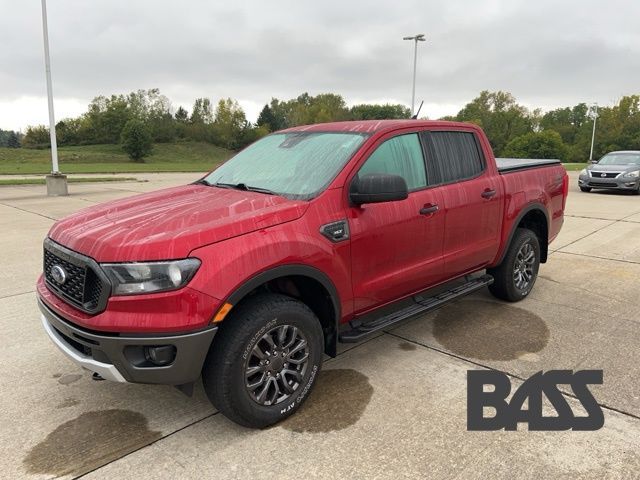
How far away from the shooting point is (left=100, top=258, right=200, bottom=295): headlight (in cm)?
247

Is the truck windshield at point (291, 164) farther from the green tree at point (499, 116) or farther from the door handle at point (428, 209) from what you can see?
the green tree at point (499, 116)

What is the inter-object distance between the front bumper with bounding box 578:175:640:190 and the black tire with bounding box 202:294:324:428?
53.3ft

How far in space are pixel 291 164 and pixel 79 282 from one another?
5.41ft

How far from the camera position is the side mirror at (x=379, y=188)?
3.05 m

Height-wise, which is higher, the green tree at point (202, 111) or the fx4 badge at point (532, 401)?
the green tree at point (202, 111)

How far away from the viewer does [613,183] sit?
631 inches

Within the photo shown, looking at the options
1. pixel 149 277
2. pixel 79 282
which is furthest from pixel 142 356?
pixel 79 282

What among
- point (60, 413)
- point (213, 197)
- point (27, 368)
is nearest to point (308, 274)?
point (213, 197)

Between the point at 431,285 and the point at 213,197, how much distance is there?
6.13ft

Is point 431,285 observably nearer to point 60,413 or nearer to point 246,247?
point 246,247

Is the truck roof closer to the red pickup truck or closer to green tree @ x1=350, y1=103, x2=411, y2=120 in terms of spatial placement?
the red pickup truck

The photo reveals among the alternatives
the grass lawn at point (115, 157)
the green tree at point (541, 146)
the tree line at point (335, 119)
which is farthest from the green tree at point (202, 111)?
the green tree at point (541, 146)

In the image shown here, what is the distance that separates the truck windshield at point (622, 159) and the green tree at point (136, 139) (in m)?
51.2

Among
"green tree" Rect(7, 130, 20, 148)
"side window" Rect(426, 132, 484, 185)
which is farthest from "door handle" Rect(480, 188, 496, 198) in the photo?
"green tree" Rect(7, 130, 20, 148)
